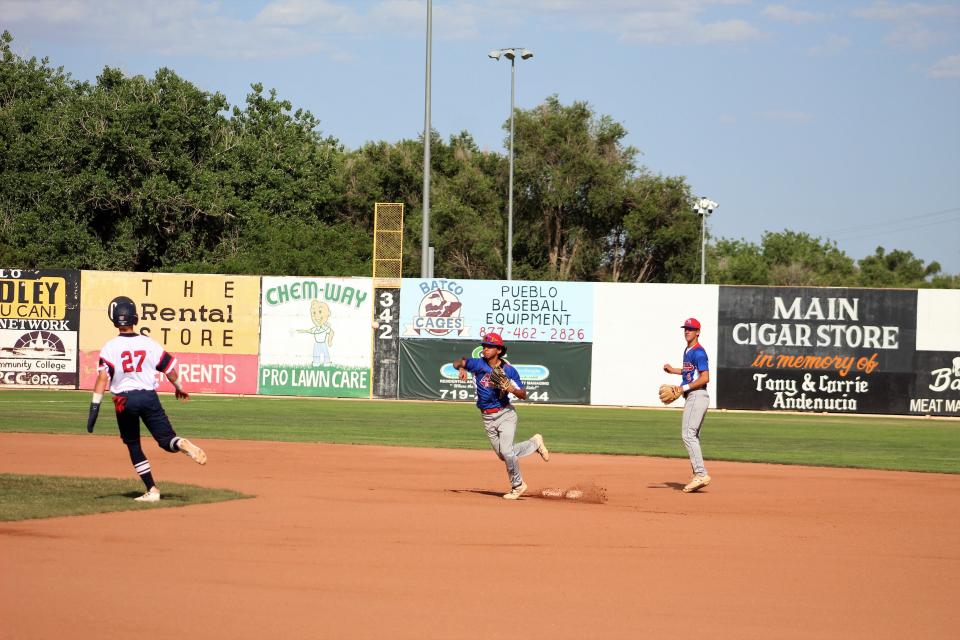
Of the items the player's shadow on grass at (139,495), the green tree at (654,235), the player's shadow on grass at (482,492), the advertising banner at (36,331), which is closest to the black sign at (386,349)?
the advertising banner at (36,331)

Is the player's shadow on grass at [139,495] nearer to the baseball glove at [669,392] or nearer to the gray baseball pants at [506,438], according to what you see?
the gray baseball pants at [506,438]

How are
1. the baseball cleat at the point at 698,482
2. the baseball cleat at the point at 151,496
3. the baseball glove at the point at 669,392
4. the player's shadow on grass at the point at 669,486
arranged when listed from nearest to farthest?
the baseball cleat at the point at 151,496
the baseball cleat at the point at 698,482
the baseball glove at the point at 669,392
the player's shadow on grass at the point at 669,486

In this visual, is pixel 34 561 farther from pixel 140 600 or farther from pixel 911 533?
pixel 911 533

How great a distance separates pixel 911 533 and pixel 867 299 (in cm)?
2665

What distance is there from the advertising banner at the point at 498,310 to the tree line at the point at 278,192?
16.1 m

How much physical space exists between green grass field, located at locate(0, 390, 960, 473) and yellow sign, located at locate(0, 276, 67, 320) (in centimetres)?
309

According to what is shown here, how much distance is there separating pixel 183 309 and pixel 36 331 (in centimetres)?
488

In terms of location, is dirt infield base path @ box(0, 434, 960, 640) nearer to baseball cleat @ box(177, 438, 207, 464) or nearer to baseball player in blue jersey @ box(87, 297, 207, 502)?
baseball cleat @ box(177, 438, 207, 464)

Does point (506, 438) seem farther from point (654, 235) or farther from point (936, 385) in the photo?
point (654, 235)

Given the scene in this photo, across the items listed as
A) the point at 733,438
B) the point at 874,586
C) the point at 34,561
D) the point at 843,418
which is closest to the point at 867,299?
the point at 843,418

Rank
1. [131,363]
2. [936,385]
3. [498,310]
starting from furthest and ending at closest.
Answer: [498,310] < [936,385] < [131,363]

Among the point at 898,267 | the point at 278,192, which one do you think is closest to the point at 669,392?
the point at 278,192

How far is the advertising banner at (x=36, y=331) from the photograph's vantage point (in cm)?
3900

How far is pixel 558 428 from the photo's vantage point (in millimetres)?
27953
